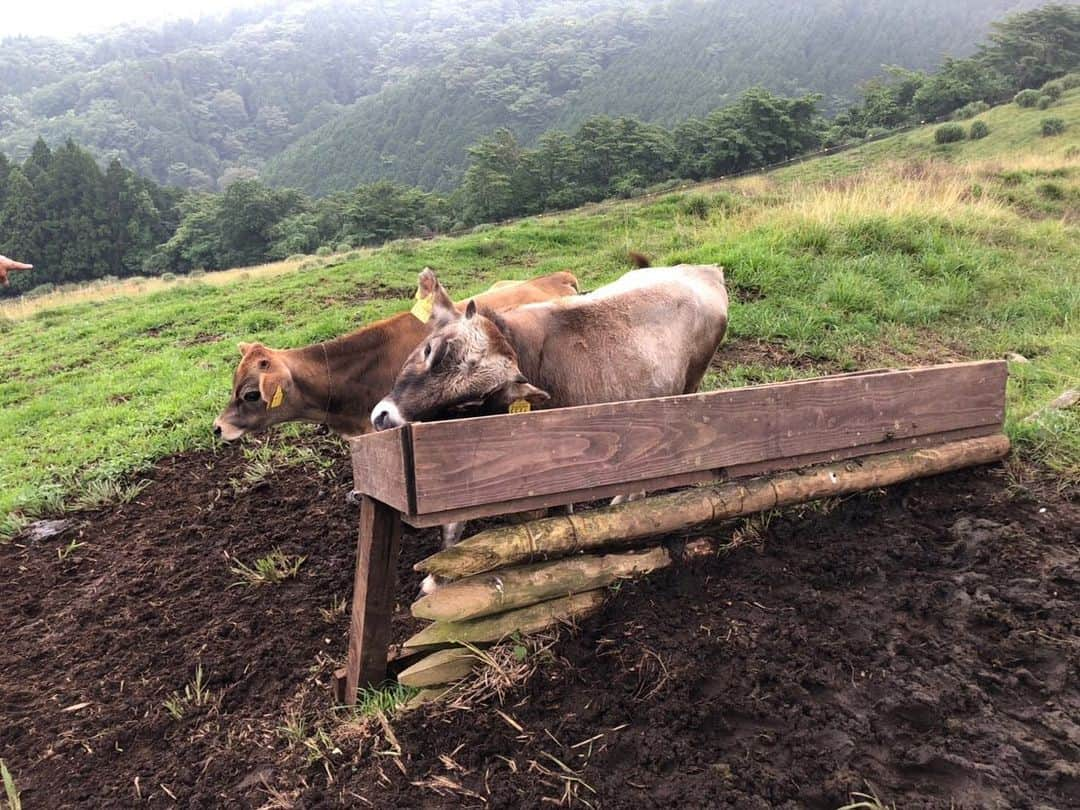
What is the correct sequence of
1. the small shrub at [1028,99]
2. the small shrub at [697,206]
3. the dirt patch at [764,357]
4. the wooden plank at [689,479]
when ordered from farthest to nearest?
1. the small shrub at [1028,99]
2. the small shrub at [697,206]
3. the dirt patch at [764,357]
4. the wooden plank at [689,479]

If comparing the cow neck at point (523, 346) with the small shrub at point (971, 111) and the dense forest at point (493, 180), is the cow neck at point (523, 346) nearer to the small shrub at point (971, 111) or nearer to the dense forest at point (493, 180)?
the dense forest at point (493, 180)

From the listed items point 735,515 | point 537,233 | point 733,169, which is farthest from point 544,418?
point 733,169

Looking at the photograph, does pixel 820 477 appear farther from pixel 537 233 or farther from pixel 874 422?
pixel 537 233

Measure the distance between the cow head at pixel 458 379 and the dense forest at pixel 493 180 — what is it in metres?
36.4


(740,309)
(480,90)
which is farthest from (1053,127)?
(480,90)

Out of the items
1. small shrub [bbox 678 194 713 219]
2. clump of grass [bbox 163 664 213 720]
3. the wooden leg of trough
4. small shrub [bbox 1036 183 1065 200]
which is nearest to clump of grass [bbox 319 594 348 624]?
clump of grass [bbox 163 664 213 720]

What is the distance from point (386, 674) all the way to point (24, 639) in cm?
255

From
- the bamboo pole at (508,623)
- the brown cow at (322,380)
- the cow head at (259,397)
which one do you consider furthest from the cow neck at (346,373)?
the bamboo pole at (508,623)

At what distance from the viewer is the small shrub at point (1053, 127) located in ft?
78.4

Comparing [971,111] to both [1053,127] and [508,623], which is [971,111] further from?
[508,623]

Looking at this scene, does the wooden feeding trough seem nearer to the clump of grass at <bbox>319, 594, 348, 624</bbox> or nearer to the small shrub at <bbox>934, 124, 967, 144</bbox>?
the clump of grass at <bbox>319, 594, 348, 624</bbox>

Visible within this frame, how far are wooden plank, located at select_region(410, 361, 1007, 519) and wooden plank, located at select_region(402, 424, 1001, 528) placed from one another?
0.07ft

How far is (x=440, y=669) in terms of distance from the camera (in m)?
2.61

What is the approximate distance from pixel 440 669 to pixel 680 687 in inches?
36.1
